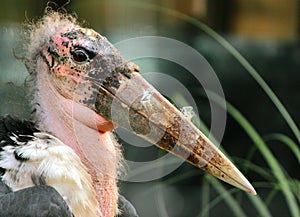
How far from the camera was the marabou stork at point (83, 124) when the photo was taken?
10.2 ft

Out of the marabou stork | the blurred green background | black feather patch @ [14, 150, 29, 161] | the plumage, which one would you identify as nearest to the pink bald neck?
the marabou stork

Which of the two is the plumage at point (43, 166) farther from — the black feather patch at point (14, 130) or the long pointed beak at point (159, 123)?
the long pointed beak at point (159, 123)

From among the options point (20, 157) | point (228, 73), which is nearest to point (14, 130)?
point (20, 157)

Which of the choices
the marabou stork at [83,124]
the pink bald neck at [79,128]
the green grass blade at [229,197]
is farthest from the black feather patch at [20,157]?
the green grass blade at [229,197]

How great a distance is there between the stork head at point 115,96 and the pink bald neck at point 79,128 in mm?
11

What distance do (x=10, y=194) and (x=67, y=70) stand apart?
0.61 metres

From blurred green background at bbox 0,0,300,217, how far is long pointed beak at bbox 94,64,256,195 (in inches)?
72.4

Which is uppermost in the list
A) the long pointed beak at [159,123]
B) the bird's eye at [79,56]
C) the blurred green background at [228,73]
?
the blurred green background at [228,73]

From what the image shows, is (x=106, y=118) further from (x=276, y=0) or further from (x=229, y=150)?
(x=276, y=0)

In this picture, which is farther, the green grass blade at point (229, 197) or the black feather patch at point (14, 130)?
the green grass blade at point (229, 197)

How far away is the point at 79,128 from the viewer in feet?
11.1

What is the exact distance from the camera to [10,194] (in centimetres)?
295

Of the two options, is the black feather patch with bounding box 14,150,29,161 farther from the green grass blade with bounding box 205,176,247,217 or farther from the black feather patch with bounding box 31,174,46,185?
the green grass blade with bounding box 205,176,247,217

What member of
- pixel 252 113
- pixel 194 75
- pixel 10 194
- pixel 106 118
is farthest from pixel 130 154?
pixel 10 194
